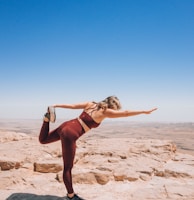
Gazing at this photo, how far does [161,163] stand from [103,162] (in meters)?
2.07

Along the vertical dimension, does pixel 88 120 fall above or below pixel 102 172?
above

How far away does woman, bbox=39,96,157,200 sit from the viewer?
15.4 ft

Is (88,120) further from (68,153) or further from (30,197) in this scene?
(30,197)

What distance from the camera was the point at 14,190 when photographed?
19.1ft

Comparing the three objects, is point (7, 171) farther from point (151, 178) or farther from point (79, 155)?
point (151, 178)

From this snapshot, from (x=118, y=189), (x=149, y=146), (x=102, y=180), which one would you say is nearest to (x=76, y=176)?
(x=102, y=180)

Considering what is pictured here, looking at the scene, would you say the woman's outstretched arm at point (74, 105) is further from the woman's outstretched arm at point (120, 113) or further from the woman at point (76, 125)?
the woman's outstretched arm at point (120, 113)

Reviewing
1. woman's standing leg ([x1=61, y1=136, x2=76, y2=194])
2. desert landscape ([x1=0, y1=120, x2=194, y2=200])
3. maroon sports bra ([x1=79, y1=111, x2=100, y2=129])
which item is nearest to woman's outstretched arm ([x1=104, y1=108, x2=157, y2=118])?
maroon sports bra ([x1=79, y1=111, x2=100, y2=129])

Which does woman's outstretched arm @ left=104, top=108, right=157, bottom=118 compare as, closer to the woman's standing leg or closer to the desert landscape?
the woman's standing leg

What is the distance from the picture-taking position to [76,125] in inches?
191

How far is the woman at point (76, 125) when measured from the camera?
4703mm

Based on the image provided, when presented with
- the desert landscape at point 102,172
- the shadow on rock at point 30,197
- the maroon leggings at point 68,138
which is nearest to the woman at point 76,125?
the maroon leggings at point 68,138

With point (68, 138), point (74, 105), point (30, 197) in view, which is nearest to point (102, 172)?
point (30, 197)

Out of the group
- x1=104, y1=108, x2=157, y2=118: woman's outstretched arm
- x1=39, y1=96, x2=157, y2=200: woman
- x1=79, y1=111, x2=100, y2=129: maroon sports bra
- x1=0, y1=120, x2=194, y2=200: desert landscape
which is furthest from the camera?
x1=0, y1=120, x2=194, y2=200: desert landscape
